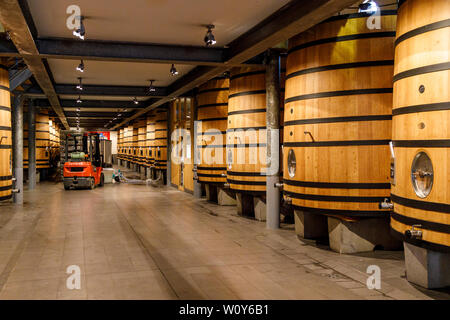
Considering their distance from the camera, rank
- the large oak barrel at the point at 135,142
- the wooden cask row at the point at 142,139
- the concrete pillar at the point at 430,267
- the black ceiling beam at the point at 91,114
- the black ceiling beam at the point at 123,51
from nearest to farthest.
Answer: the concrete pillar at the point at 430,267 → the black ceiling beam at the point at 123,51 → the wooden cask row at the point at 142,139 → the black ceiling beam at the point at 91,114 → the large oak barrel at the point at 135,142

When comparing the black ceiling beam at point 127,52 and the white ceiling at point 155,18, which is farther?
the black ceiling beam at point 127,52

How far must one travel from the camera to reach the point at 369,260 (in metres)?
5.95

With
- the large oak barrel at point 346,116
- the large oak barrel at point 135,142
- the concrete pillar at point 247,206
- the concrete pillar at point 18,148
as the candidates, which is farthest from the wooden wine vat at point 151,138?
the large oak barrel at point 346,116

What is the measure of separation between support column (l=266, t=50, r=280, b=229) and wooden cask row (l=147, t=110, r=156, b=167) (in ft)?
42.6

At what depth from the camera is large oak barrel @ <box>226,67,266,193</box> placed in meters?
9.02

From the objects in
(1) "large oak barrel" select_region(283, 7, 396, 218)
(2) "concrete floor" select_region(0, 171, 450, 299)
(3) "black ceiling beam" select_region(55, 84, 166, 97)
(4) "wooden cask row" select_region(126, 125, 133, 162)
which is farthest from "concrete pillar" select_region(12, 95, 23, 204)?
→ (4) "wooden cask row" select_region(126, 125, 133, 162)

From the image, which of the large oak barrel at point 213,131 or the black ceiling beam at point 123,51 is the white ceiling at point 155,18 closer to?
the black ceiling beam at point 123,51

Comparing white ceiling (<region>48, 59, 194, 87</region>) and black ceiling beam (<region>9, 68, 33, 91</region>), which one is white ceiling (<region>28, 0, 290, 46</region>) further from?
black ceiling beam (<region>9, 68, 33, 91</region>)

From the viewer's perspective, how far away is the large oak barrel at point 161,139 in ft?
62.9

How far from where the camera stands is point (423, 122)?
4.25 m

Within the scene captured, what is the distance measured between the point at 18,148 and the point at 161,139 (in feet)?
25.3

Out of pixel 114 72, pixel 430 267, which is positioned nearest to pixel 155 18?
pixel 430 267

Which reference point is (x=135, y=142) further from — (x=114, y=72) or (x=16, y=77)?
(x=16, y=77)

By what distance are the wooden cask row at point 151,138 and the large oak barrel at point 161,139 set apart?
0.84 m
